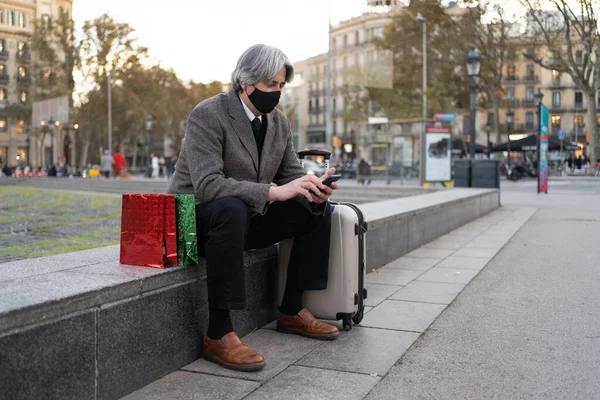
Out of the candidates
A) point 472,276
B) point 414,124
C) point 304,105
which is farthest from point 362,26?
point 472,276

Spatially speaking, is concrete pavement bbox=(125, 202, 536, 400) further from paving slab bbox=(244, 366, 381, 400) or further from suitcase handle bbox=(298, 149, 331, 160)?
suitcase handle bbox=(298, 149, 331, 160)

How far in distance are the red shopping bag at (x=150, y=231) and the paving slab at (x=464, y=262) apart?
4.26m

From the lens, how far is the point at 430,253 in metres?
8.27

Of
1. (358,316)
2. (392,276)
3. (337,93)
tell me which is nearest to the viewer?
(358,316)

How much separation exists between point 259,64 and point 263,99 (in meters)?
0.19

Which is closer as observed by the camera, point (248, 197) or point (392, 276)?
point (248, 197)

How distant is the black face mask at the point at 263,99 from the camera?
398 cm

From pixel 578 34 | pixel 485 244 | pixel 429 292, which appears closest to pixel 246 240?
pixel 429 292

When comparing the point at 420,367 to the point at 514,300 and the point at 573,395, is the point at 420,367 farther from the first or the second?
the point at 514,300

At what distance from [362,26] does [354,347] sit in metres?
83.7

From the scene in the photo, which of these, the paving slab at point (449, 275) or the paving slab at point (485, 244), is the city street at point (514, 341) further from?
the paving slab at point (485, 244)

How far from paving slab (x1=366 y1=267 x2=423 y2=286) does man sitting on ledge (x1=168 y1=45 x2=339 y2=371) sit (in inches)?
83.9

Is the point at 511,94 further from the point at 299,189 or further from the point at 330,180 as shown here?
the point at 299,189

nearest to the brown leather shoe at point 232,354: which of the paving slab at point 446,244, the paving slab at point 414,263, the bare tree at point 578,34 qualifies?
the paving slab at point 414,263
